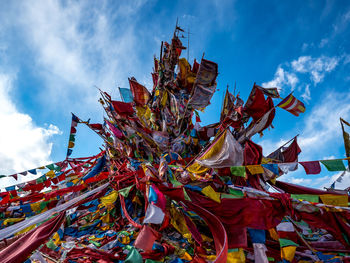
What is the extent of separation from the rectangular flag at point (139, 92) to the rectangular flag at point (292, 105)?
7468mm

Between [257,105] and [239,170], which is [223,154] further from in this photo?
[257,105]

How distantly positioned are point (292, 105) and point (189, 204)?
602 centimetres

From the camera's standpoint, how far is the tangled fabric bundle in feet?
14.3

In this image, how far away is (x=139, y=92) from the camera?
1162 centimetres

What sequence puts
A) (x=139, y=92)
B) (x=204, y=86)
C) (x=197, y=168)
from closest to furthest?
(x=197, y=168), (x=204, y=86), (x=139, y=92)

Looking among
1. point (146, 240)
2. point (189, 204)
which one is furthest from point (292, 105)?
point (146, 240)

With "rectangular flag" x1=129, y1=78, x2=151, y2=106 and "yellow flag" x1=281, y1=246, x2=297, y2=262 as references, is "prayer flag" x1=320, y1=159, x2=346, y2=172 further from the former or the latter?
"rectangular flag" x1=129, y1=78, x2=151, y2=106

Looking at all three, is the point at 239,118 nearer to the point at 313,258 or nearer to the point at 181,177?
the point at 181,177

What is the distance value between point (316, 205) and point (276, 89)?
20.6ft

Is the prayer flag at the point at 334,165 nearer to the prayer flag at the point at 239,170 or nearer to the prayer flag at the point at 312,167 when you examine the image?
the prayer flag at the point at 312,167

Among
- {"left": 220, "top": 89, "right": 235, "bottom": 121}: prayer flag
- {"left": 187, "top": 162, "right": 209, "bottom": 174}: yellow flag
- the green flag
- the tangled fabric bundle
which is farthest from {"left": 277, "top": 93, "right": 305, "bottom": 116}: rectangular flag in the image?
the green flag

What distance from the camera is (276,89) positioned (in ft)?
29.6

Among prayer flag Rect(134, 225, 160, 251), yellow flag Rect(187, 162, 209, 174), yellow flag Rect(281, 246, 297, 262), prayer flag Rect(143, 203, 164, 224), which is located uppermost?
yellow flag Rect(187, 162, 209, 174)

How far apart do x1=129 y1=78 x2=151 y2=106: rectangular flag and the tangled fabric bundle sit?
0.60 meters
